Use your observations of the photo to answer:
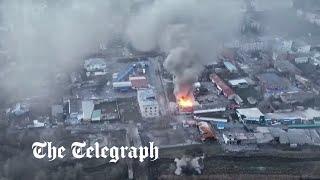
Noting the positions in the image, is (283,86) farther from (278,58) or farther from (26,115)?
(26,115)

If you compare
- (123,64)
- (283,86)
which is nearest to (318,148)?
(283,86)

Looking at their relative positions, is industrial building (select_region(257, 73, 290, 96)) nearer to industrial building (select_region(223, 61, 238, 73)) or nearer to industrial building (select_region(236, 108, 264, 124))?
industrial building (select_region(223, 61, 238, 73))

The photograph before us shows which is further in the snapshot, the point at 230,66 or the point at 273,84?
the point at 230,66

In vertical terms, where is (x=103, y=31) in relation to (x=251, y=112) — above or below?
above

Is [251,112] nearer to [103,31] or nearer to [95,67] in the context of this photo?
[95,67]

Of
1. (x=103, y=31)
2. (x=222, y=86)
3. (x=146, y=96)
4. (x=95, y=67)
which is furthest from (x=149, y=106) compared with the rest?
(x=103, y=31)

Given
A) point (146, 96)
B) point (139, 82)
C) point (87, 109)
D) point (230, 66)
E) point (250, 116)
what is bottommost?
point (250, 116)
